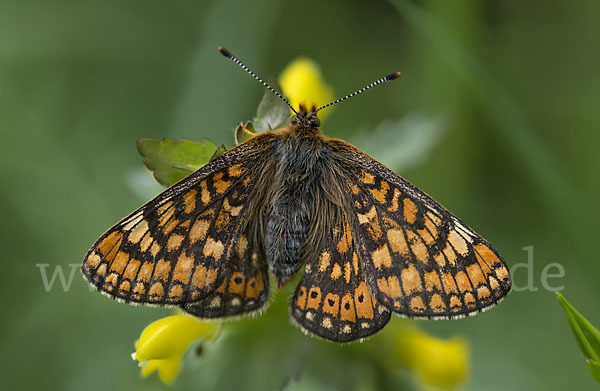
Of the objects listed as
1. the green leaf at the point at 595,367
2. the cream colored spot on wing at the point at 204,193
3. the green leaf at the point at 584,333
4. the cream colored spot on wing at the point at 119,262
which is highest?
the cream colored spot on wing at the point at 204,193

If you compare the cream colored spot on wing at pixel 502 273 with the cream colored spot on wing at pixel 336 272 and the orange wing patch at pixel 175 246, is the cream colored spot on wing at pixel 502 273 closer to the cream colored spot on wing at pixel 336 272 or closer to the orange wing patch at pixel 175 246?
the cream colored spot on wing at pixel 336 272

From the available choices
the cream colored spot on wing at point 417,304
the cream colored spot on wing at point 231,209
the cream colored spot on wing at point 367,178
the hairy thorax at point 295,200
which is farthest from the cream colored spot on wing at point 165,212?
the cream colored spot on wing at point 417,304

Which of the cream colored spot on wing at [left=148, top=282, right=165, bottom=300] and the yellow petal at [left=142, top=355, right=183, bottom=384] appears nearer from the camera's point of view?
the cream colored spot on wing at [left=148, top=282, right=165, bottom=300]

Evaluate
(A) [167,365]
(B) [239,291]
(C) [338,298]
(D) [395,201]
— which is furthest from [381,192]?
(A) [167,365]

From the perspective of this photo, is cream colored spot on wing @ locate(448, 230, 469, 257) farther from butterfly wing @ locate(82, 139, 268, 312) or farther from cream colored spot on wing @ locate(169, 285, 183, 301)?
cream colored spot on wing @ locate(169, 285, 183, 301)

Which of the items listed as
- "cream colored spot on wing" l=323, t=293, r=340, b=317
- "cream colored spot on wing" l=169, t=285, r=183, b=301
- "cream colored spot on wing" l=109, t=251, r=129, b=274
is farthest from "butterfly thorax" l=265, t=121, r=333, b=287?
"cream colored spot on wing" l=109, t=251, r=129, b=274
